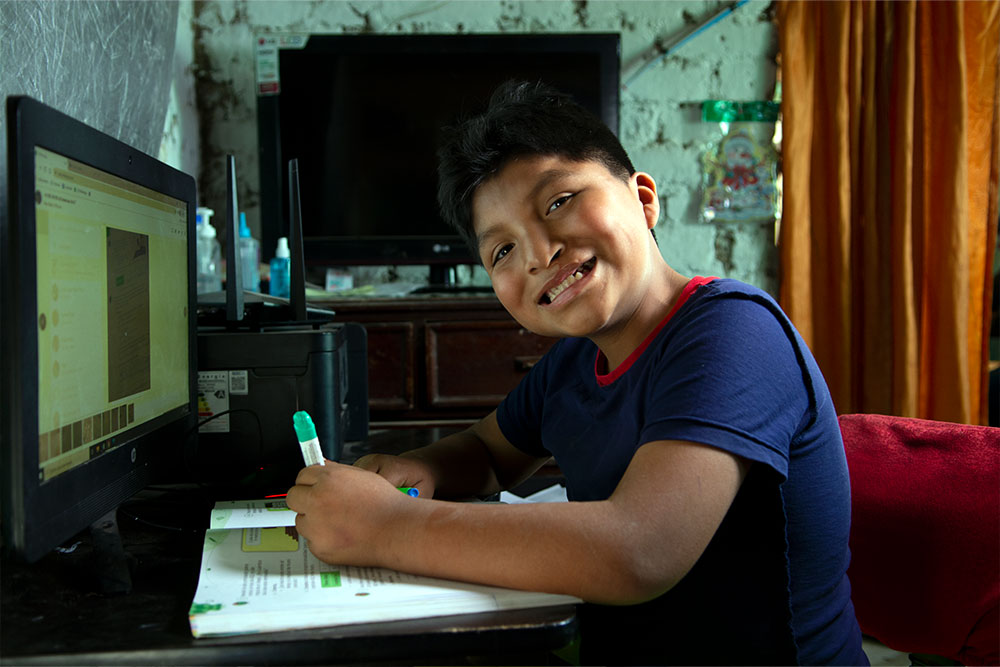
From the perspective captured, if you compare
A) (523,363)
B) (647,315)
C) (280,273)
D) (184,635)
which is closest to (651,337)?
(647,315)

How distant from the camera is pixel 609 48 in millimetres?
2434

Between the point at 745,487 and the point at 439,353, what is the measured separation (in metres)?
1.49

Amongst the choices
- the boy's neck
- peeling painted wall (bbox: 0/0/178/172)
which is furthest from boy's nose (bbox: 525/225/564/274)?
peeling painted wall (bbox: 0/0/178/172)

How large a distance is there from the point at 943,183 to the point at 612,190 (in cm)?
217

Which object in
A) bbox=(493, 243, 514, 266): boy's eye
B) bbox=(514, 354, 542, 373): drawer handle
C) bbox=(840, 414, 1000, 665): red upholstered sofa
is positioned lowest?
bbox=(840, 414, 1000, 665): red upholstered sofa

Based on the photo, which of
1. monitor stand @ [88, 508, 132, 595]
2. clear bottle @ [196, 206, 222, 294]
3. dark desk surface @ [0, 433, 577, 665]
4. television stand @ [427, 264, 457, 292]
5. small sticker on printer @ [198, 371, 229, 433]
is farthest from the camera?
television stand @ [427, 264, 457, 292]

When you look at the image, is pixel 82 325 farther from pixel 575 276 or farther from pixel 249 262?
pixel 249 262

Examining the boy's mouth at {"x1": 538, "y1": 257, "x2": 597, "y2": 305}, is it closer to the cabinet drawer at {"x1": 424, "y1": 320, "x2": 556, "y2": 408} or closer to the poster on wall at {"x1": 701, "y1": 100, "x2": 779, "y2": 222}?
the cabinet drawer at {"x1": 424, "y1": 320, "x2": 556, "y2": 408}

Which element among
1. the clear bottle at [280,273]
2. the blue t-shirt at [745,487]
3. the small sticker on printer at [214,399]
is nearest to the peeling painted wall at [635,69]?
the clear bottle at [280,273]

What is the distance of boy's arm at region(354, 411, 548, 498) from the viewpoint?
33.4 inches

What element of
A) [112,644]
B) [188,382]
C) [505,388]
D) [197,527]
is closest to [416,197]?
[505,388]

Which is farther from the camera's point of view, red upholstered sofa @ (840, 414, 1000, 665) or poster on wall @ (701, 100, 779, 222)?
poster on wall @ (701, 100, 779, 222)

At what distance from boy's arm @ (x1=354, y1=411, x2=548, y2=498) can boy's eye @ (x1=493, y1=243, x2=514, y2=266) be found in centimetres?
25

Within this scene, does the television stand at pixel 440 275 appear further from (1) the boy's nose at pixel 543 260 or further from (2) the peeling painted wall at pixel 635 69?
(1) the boy's nose at pixel 543 260
